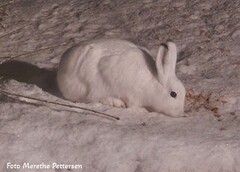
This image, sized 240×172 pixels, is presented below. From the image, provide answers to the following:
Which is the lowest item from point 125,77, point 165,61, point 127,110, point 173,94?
point 127,110

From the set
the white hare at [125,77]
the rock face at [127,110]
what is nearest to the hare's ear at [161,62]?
the white hare at [125,77]

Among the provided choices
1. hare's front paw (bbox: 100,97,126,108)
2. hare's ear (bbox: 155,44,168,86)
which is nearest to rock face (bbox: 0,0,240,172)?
hare's front paw (bbox: 100,97,126,108)

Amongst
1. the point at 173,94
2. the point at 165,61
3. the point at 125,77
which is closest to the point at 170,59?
the point at 165,61

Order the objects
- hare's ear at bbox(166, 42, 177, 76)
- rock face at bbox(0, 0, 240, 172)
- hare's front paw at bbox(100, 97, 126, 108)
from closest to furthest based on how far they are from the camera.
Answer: rock face at bbox(0, 0, 240, 172), hare's ear at bbox(166, 42, 177, 76), hare's front paw at bbox(100, 97, 126, 108)

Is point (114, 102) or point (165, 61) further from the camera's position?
point (114, 102)

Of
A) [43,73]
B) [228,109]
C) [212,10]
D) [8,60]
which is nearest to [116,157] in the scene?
[228,109]

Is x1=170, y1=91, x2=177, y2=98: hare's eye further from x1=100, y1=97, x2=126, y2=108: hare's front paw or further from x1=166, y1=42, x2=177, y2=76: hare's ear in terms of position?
x1=100, y1=97, x2=126, y2=108: hare's front paw

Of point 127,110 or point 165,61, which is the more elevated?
point 165,61

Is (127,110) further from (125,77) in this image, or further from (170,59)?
(170,59)
